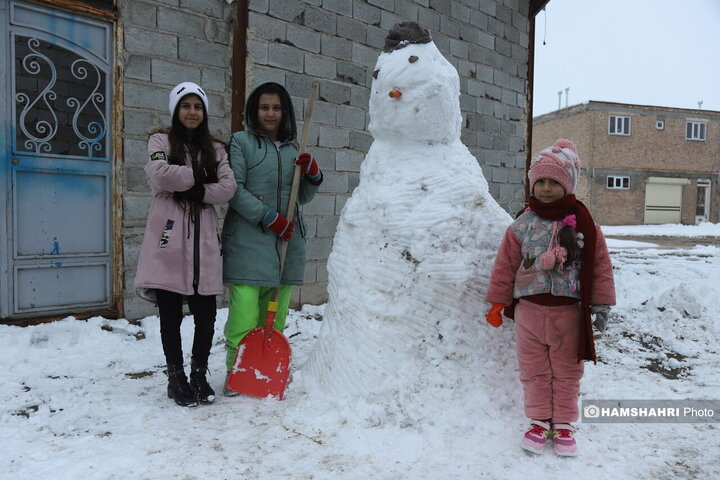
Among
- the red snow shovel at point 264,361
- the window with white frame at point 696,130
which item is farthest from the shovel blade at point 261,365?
Result: the window with white frame at point 696,130

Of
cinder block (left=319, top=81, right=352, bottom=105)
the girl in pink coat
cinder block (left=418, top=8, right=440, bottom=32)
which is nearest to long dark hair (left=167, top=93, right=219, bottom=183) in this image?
the girl in pink coat

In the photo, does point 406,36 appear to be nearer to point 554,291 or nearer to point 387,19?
point 554,291

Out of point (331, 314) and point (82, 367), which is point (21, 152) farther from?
point (331, 314)

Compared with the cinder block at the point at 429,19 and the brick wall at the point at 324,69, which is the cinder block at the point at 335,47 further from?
the cinder block at the point at 429,19

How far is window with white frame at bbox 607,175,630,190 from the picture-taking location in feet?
73.2

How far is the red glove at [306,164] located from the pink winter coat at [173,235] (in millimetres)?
381

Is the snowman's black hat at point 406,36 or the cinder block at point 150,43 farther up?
the cinder block at point 150,43

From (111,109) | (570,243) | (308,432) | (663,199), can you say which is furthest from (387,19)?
(663,199)

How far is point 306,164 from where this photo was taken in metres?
2.75

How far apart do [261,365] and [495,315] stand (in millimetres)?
1255

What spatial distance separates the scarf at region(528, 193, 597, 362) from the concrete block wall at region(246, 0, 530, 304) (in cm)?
294

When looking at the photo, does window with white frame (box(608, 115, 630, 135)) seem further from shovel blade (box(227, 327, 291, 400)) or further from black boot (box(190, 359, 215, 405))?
black boot (box(190, 359, 215, 405))

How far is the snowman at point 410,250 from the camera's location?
2369 mm

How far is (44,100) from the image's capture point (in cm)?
373
